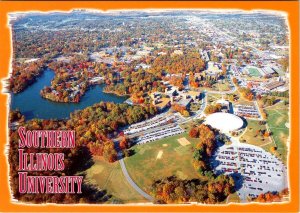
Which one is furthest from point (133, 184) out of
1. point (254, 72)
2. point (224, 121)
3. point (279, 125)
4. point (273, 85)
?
point (254, 72)

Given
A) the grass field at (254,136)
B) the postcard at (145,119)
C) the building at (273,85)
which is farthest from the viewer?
the building at (273,85)

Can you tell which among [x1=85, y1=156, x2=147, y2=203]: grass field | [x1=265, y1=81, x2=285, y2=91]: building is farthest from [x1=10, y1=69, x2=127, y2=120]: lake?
[x1=265, y1=81, x2=285, y2=91]: building

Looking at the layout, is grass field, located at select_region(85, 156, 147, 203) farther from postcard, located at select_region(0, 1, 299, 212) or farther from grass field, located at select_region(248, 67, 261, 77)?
grass field, located at select_region(248, 67, 261, 77)

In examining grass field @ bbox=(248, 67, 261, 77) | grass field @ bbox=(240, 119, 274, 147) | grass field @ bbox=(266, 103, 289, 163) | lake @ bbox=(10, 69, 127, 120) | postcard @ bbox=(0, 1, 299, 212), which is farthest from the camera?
grass field @ bbox=(248, 67, 261, 77)

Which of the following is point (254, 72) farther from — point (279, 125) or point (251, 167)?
point (251, 167)

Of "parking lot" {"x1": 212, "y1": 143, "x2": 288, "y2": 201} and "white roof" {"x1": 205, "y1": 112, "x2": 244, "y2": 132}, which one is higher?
"white roof" {"x1": 205, "y1": 112, "x2": 244, "y2": 132}

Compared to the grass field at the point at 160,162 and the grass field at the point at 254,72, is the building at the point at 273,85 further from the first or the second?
the grass field at the point at 160,162

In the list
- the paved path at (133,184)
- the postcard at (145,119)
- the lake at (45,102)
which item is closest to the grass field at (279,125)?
the postcard at (145,119)

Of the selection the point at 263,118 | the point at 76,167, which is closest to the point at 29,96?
the point at 76,167
